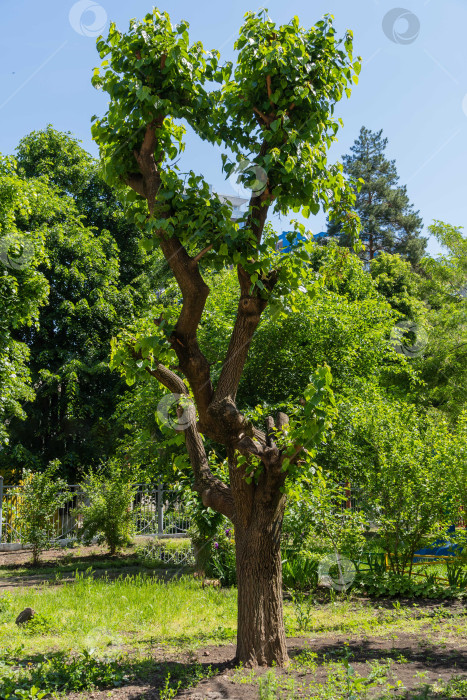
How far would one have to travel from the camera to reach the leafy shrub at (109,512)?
13227 millimetres

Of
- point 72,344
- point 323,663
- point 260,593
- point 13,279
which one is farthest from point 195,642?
point 72,344

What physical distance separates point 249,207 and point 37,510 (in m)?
9.79

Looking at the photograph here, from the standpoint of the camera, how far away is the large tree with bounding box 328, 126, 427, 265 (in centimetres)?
3139

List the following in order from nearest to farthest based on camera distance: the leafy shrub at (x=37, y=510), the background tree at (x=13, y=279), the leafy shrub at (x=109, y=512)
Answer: the background tree at (x=13, y=279) < the leafy shrub at (x=37, y=510) < the leafy shrub at (x=109, y=512)

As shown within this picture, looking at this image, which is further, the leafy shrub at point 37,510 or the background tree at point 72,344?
the background tree at point 72,344

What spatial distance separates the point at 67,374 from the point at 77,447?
2.81 metres

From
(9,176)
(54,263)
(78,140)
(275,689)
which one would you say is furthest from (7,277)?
(78,140)

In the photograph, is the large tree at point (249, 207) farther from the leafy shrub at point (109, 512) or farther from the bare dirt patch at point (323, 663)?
the leafy shrub at point (109, 512)

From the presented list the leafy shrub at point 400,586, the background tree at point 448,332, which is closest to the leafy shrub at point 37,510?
the leafy shrub at point 400,586

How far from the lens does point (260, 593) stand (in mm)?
5012

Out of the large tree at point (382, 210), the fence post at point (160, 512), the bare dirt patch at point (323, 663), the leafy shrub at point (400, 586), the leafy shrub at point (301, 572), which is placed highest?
the large tree at point (382, 210)

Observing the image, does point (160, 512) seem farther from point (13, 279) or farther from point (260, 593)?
point (260, 593)

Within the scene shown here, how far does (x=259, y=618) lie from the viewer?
4949 millimetres

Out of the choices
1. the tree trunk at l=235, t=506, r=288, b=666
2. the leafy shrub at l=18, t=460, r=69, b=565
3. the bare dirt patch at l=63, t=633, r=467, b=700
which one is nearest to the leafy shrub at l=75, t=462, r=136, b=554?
the leafy shrub at l=18, t=460, r=69, b=565
